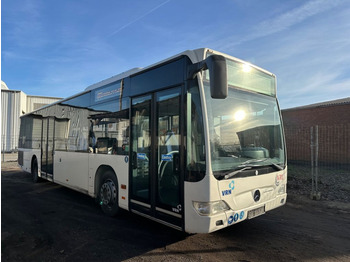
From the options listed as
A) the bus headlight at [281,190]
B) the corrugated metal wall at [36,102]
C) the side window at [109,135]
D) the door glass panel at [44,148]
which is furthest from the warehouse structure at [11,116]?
the bus headlight at [281,190]

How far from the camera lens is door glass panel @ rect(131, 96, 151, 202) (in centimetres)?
461

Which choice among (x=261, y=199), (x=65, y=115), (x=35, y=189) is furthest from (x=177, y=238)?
(x=35, y=189)

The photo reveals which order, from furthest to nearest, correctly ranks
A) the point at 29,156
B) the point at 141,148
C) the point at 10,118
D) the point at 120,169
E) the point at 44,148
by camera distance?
the point at 10,118, the point at 29,156, the point at 44,148, the point at 120,169, the point at 141,148

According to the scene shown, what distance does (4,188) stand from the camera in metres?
9.38

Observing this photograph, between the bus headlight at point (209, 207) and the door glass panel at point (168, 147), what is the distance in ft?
1.34

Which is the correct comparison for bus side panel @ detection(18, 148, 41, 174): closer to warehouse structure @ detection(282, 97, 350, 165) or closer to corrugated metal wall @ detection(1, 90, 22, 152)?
warehouse structure @ detection(282, 97, 350, 165)

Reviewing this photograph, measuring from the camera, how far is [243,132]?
4250 millimetres

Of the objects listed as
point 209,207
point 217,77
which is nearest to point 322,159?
point 209,207

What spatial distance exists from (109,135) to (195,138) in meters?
2.64

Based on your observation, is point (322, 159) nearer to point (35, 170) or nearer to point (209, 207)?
point (209, 207)

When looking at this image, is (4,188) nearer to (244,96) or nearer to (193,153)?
(193,153)

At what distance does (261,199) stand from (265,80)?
2.25m

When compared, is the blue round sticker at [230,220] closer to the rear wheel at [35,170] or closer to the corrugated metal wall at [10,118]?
the rear wheel at [35,170]

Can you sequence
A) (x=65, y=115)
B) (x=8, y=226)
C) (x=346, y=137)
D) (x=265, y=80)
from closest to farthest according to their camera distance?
(x=265, y=80) < (x=8, y=226) < (x=65, y=115) < (x=346, y=137)
